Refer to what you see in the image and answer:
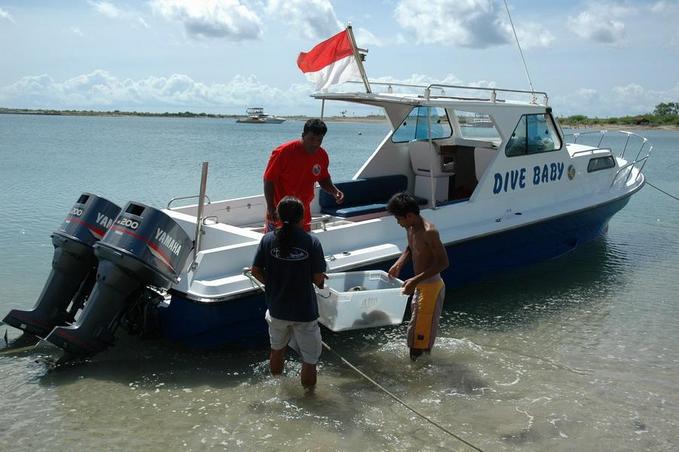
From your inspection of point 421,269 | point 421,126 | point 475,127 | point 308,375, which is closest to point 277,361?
point 308,375

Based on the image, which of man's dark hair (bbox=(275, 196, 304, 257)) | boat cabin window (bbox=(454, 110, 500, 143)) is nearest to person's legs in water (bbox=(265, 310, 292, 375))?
man's dark hair (bbox=(275, 196, 304, 257))

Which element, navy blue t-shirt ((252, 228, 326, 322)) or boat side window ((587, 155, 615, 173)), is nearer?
navy blue t-shirt ((252, 228, 326, 322))

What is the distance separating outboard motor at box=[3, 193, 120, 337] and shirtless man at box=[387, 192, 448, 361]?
2457 mm

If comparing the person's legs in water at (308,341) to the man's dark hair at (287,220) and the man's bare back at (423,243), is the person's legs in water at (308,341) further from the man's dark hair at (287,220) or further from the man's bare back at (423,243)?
the man's bare back at (423,243)

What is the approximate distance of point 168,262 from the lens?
519 centimetres

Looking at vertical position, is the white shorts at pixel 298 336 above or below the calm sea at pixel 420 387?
above

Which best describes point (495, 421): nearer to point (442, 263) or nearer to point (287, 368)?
point (442, 263)

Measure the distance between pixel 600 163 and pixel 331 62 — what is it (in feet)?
14.9

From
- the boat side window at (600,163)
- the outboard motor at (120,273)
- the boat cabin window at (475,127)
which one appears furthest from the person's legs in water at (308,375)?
the boat side window at (600,163)

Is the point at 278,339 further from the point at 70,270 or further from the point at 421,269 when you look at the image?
the point at 70,270

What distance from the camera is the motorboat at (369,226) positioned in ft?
16.8

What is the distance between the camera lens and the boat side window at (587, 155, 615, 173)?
30.0 feet

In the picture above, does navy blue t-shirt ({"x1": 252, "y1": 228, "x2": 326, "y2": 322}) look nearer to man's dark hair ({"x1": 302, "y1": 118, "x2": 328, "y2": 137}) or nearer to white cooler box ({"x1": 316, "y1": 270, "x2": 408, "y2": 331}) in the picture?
white cooler box ({"x1": 316, "y1": 270, "x2": 408, "y2": 331})

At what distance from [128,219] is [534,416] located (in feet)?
11.2
